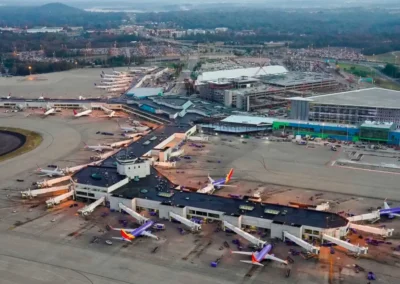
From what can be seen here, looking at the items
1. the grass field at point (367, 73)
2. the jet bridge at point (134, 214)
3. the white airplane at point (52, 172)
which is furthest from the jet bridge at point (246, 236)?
the grass field at point (367, 73)

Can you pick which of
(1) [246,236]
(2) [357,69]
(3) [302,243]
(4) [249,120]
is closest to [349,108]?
(4) [249,120]

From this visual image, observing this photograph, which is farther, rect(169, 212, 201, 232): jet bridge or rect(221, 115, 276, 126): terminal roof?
rect(221, 115, 276, 126): terminal roof

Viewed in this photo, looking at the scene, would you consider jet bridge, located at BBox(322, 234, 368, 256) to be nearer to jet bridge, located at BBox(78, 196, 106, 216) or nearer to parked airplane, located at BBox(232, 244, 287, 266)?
parked airplane, located at BBox(232, 244, 287, 266)

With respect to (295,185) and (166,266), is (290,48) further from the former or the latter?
(166,266)

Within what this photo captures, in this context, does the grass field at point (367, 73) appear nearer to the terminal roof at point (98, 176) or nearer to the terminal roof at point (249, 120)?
the terminal roof at point (249, 120)

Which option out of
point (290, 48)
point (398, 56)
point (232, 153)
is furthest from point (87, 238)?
point (290, 48)

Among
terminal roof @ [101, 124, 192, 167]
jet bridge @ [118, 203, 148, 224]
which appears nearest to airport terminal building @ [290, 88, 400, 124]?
terminal roof @ [101, 124, 192, 167]

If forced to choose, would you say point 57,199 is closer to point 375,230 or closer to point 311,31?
point 375,230
